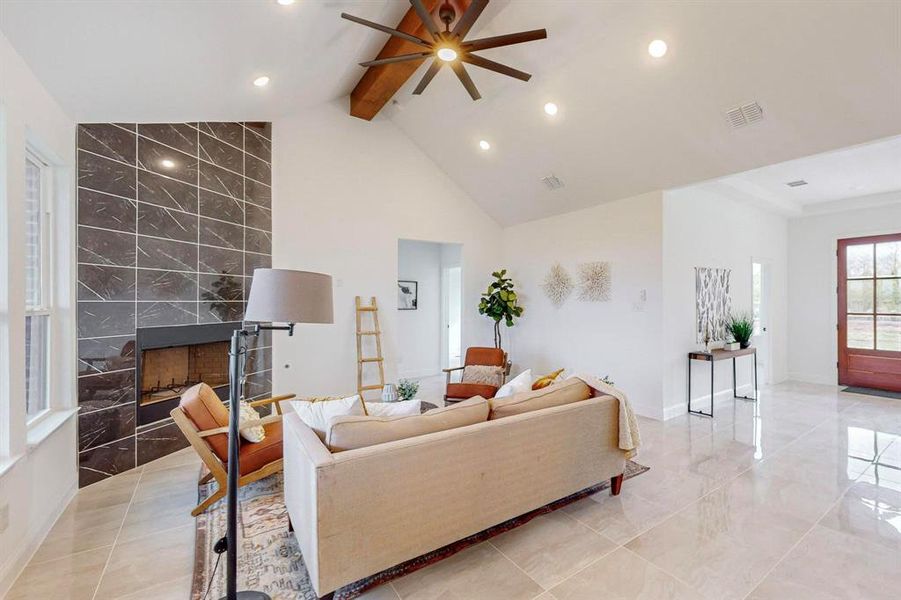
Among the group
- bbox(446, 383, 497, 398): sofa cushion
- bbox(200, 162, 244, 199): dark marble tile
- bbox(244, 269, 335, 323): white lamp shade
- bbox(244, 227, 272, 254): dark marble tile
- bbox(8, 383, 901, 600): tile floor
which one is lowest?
bbox(8, 383, 901, 600): tile floor

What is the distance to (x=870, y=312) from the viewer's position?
19.7 ft

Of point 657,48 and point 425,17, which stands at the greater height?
point 657,48

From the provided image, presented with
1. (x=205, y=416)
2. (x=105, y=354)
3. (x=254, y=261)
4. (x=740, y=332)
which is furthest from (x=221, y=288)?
(x=740, y=332)

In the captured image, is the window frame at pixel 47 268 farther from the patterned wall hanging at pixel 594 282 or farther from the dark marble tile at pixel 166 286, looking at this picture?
the patterned wall hanging at pixel 594 282

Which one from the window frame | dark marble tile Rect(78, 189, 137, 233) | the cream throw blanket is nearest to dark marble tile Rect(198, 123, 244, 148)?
dark marble tile Rect(78, 189, 137, 233)

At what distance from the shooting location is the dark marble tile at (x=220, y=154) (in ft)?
12.8

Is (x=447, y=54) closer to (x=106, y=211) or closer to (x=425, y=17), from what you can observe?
(x=425, y=17)

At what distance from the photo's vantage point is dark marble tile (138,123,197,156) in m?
3.39

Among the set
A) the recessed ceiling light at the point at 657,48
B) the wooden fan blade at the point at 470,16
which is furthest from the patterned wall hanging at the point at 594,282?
the wooden fan blade at the point at 470,16

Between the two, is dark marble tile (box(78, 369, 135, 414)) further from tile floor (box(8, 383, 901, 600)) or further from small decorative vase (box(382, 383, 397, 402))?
small decorative vase (box(382, 383, 397, 402))

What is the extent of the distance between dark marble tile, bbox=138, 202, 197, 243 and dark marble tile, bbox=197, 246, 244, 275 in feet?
0.56

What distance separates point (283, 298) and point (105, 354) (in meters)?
2.28

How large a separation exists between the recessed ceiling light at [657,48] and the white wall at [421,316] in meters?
4.40

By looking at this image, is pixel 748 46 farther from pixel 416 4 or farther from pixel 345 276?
pixel 345 276
